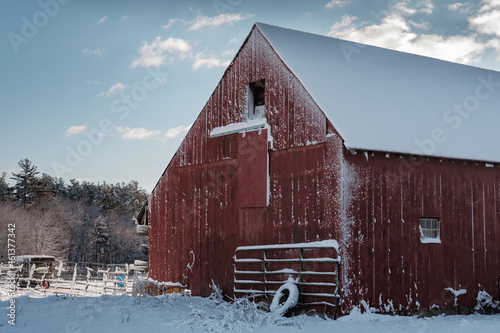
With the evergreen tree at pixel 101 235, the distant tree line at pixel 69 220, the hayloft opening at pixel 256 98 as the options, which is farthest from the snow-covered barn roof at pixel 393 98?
the evergreen tree at pixel 101 235

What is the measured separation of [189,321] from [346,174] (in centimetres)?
463

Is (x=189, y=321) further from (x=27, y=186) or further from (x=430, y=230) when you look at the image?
(x=27, y=186)

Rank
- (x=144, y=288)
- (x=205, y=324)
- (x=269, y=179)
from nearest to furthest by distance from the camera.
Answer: (x=205, y=324) → (x=269, y=179) → (x=144, y=288)

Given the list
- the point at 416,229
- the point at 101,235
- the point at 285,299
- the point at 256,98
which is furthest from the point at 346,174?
the point at 101,235

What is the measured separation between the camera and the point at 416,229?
13.4 metres

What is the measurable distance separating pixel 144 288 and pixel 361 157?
9451 mm

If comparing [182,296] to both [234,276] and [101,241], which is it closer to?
[234,276]

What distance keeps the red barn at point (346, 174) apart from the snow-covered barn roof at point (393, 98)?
47mm

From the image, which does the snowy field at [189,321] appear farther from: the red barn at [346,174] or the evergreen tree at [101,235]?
the evergreen tree at [101,235]

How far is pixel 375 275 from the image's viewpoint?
1261 cm

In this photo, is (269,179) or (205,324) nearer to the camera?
(205,324)

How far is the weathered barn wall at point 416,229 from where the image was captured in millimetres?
12555

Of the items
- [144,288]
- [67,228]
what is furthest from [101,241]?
[144,288]

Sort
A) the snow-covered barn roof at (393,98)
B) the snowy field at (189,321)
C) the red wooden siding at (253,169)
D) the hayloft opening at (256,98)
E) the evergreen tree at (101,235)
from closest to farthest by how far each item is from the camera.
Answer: the snowy field at (189,321)
the snow-covered barn roof at (393,98)
the red wooden siding at (253,169)
the hayloft opening at (256,98)
the evergreen tree at (101,235)
